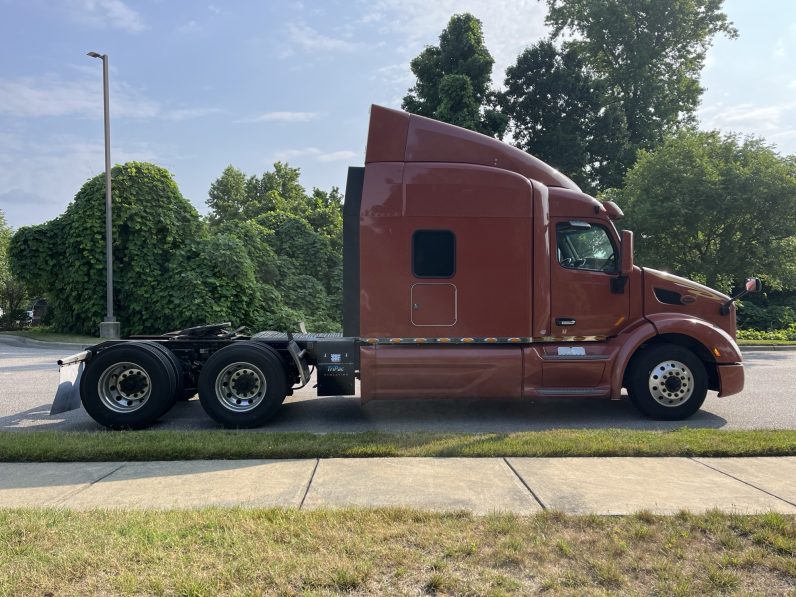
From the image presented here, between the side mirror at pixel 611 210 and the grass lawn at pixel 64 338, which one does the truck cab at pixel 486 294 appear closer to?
the side mirror at pixel 611 210

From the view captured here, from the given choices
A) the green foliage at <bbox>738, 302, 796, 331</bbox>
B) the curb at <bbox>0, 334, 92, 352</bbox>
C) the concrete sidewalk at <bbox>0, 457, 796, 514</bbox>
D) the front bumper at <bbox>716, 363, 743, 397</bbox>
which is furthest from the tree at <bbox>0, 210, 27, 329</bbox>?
the green foliage at <bbox>738, 302, 796, 331</bbox>

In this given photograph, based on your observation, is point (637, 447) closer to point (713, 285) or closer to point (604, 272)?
point (604, 272)

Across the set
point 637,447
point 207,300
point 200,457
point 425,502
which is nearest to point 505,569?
point 425,502

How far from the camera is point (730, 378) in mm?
7477

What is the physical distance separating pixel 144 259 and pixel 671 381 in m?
17.9

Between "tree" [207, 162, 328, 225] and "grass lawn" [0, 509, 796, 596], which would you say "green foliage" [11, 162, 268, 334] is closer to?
"grass lawn" [0, 509, 796, 596]

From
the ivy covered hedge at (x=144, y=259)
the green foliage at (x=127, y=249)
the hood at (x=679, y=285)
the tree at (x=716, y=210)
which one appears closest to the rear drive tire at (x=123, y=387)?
the hood at (x=679, y=285)

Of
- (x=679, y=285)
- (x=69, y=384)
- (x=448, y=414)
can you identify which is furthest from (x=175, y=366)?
(x=679, y=285)

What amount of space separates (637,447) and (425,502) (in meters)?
2.56

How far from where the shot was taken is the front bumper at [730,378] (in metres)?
7.46

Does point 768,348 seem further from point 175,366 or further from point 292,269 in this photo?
point 175,366

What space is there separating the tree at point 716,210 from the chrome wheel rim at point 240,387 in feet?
51.5

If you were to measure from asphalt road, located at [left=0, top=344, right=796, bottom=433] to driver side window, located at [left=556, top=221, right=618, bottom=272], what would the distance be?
2.02 meters

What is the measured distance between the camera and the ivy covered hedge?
765 inches
